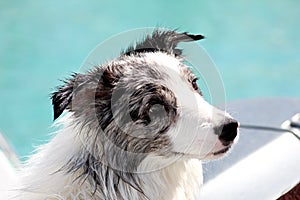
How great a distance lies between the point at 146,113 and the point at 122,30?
3.90m

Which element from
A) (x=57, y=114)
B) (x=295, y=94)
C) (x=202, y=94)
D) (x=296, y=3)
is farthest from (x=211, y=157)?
(x=296, y=3)

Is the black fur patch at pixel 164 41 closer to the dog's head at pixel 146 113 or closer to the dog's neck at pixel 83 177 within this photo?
the dog's head at pixel 146 113

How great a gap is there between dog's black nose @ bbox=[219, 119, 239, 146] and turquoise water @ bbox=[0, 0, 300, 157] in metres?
3.21

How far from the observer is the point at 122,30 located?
5270 millimetres

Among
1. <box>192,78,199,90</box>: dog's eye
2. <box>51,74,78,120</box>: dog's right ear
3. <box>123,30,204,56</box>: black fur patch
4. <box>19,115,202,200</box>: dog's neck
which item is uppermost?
<box>123,30,204,56</box>: black fur patch

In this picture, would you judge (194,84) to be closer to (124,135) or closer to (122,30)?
(124,135)

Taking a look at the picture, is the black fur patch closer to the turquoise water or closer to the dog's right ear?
the dog's right ear

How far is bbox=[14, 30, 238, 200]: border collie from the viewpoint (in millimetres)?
1424

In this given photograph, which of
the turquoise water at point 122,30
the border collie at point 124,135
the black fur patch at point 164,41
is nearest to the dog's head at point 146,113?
the border collie at point 124,135

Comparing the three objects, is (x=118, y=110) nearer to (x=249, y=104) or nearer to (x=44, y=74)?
(x=249, y=104)

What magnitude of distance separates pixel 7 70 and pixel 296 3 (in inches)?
113

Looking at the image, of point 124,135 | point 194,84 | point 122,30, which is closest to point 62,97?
point 124,135

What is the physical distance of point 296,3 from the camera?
229 inches

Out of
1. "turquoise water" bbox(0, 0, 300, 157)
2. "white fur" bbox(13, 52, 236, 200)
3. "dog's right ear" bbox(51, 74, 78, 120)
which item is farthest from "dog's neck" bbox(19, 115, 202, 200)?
"turquoise water" bbox(0, 0, 300, 157)
